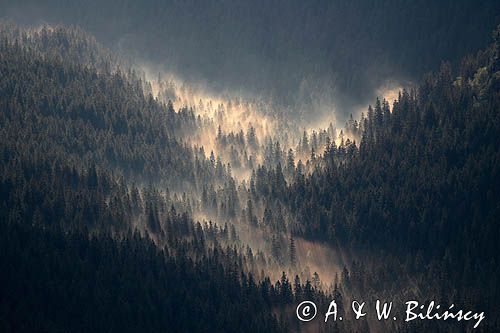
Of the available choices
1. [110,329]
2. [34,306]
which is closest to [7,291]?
[34,306]

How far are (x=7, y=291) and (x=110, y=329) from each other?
17.2 meters

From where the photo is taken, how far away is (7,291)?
197750 mm

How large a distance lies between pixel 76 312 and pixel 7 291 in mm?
11296

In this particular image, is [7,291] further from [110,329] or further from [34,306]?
[110,329]

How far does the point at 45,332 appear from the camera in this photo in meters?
192

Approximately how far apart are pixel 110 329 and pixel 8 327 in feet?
58.6

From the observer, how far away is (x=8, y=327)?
188 m

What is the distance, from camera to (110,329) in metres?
199

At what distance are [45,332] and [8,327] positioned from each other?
251 inches

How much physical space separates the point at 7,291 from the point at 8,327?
1056 cm

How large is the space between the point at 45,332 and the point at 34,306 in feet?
21.2

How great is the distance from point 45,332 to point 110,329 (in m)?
11.5
